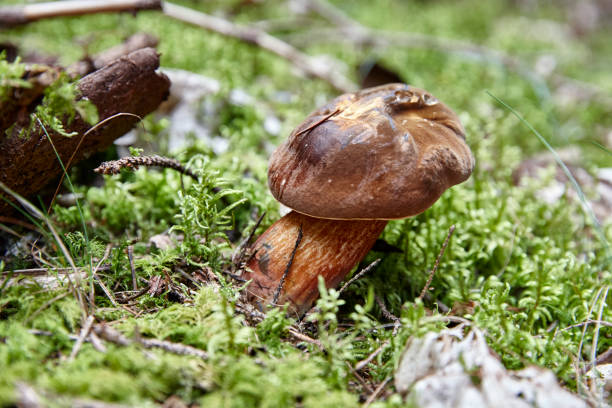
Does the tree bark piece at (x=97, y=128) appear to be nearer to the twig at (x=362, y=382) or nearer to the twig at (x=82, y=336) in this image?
the twig at (x=82, y=336)

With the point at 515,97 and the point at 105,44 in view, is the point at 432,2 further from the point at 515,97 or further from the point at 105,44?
the point at 105,44

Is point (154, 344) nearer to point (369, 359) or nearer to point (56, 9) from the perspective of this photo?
point (369, 359)

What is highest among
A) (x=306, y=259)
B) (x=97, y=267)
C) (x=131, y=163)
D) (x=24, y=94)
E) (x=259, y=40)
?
(x=259, y=40)

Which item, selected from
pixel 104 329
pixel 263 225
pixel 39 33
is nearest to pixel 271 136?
pixel 263 225

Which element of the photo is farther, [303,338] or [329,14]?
[329,14]

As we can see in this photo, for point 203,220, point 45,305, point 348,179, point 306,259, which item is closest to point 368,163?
point 348,179
